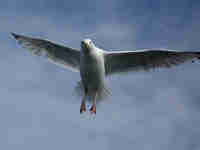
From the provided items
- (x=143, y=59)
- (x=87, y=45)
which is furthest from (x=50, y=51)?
(x=143, y=59)

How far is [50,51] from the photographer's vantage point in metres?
24.1

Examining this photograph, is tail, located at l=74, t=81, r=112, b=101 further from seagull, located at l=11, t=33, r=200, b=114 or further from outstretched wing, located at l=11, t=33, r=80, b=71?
outstretched wing, located at l=11, t=33, r=80, b=71

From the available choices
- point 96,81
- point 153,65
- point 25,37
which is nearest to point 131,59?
point 153,65

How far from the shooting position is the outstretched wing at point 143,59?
23219 mm

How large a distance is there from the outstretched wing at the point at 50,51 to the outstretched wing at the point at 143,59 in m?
1.60

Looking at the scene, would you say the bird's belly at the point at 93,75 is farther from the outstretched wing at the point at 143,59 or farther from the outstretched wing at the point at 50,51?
the outstretched wing at the point at 50,51

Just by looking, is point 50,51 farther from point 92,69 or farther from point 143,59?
point 143,59

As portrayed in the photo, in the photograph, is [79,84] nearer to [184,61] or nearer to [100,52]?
[100,52]

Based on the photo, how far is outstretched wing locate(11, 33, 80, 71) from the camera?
23.8m

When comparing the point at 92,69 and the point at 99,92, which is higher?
the point at 92,69

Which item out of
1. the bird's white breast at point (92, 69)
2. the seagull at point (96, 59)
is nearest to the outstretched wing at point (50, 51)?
the seagull at point (96, 59)

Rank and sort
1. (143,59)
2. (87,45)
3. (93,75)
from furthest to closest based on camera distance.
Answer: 1. (143,59)
2. (93,75)
3. (87,45)

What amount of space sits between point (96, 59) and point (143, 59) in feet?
9.20

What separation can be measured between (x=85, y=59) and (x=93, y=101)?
221cm
